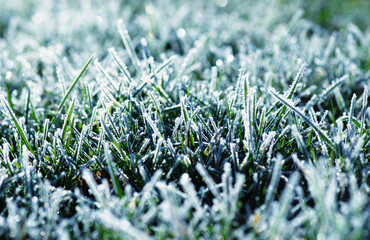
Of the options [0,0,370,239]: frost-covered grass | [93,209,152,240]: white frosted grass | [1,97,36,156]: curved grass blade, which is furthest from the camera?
[1,97,36,156]: curved grass blade

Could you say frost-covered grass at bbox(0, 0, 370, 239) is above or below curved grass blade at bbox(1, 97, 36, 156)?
below

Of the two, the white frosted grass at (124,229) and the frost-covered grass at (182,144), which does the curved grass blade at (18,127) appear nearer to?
the frost-covered grass at (182,144)

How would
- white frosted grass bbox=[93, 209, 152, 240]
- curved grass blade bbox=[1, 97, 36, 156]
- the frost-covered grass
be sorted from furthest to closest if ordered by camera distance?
curved grass blade bbox=[1, 97, 36, 156], the frost-covered grass, white frosted grass bbox=[93, 209, 152, 240]

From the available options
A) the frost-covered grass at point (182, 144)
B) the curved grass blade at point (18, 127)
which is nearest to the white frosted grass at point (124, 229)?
the frost-covered grass at point (182, 144)

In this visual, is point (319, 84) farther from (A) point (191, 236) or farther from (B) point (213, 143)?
(A) point (191, 236)

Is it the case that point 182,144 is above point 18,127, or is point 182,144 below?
below

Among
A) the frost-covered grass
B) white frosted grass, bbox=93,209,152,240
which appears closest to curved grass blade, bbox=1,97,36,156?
the frost-covered grass

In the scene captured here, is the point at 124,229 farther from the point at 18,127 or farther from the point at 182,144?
the point at 18,127

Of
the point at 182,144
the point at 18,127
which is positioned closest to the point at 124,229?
the point at 182,144

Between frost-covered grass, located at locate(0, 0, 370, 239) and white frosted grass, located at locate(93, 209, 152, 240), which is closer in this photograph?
white frosted grass, located at locate(93, 209, 152, 240)

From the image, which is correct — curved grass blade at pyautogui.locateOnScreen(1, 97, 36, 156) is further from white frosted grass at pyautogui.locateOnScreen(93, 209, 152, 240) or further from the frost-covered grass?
white frosted grass at pyautogui.locateOnScreen(93, 209, 152, 240)
